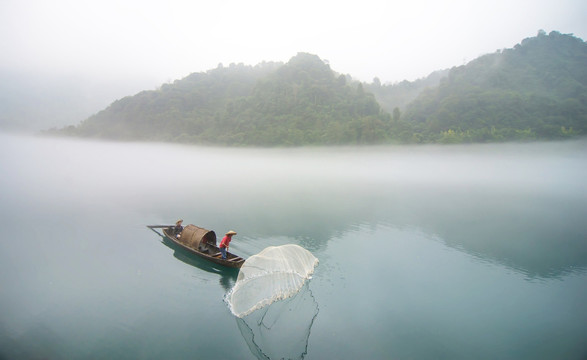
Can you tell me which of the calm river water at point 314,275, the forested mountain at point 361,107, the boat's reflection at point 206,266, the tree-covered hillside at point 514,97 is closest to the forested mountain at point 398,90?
the forested mountain at point 361,107

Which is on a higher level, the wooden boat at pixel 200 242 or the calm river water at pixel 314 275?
the wooden boat at pixel 200 242

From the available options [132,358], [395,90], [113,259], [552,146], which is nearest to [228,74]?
[395,90]

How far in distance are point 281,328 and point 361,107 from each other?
61.3 metres

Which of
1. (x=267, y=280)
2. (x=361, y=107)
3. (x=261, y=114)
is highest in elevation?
(x=361, y=107)

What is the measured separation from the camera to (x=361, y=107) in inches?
2532

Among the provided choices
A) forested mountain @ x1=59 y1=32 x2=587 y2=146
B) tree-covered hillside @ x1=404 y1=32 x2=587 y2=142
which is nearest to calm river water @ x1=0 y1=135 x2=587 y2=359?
tree-covered hillside @ x1=404 y1=32 x2=587 y2=142

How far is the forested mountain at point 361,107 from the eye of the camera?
2030 inches

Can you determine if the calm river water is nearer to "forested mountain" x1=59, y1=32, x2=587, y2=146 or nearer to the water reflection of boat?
the water reflection of boat

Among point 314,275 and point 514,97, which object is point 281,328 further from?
point 514,97

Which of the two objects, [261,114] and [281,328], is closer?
[281,328]

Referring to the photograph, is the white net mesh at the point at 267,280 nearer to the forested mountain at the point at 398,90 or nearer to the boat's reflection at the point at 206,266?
the boat's reflection at the point at 206,266

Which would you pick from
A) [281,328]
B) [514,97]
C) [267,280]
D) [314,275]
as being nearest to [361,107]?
[514,97]

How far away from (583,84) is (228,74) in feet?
264

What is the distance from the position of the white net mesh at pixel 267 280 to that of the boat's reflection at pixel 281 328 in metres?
0.47
